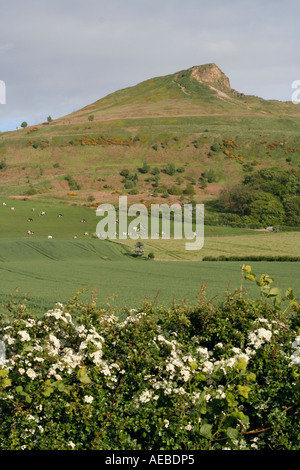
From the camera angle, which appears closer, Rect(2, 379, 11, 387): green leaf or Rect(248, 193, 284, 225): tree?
Rect(2, 379, 11, 387): green leaf

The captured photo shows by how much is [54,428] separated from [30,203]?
8764cm

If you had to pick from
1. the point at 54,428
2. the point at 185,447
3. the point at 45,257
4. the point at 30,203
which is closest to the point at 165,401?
the point at 185,447

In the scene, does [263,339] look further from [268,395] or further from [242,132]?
[242,132]

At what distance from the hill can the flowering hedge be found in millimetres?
87345

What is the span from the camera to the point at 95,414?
20.6ft

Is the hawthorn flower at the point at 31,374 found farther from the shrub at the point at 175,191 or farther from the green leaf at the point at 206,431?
the shrub at the point at 175,191

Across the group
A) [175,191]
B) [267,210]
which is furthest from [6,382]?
[175,191]

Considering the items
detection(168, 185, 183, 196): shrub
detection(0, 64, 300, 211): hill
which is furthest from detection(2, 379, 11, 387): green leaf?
detection(168, 185, 183, 196): shrub

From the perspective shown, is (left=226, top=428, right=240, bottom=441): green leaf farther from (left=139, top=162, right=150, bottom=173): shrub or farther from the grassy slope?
(left=139, top=162, right=150, bottom=173): shrub

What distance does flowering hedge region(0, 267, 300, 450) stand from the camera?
6.05 m

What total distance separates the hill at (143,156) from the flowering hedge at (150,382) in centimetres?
8734

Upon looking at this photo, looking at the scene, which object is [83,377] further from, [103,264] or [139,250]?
[139,250]

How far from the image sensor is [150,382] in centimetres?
670

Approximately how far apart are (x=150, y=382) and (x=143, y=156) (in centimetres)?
13854
